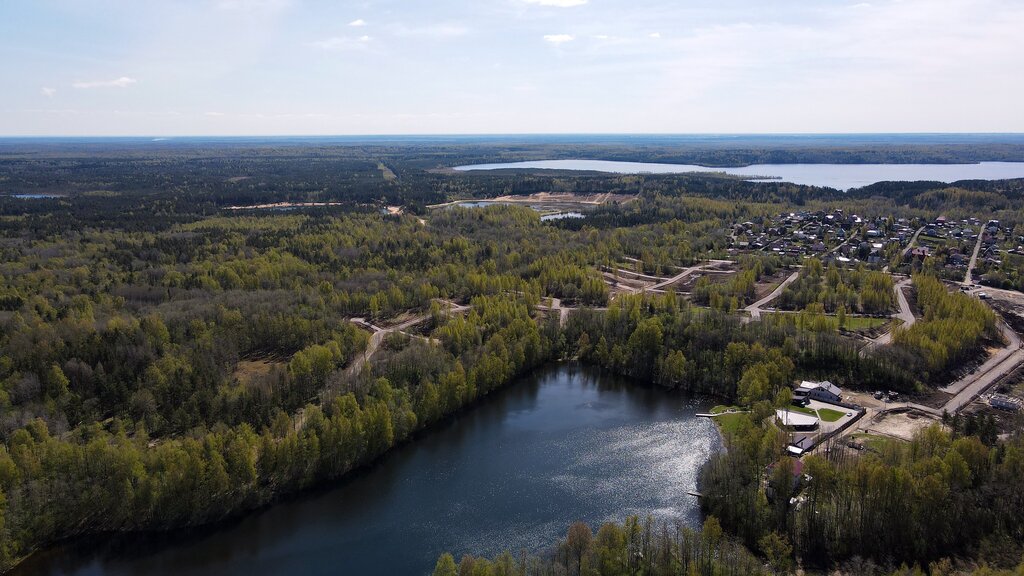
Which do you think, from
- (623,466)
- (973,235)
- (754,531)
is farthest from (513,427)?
(973,235)

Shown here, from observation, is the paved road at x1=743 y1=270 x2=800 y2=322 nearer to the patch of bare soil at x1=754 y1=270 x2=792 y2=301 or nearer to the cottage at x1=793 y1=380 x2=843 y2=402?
the patch of bare soil at x1=754 y1=270 x2=792 y2=301

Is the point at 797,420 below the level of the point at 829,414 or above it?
above

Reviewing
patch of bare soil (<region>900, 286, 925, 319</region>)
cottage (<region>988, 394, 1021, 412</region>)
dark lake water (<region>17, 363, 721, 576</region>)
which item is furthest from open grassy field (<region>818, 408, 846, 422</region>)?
patch of bare soil (<region>900, 286, 925, 319</region>)

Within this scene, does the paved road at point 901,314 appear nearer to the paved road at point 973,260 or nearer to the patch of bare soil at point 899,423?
the paved road at point 973,260

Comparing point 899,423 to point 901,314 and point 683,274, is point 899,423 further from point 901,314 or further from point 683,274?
point 683,274

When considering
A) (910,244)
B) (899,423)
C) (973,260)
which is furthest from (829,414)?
(910,244)

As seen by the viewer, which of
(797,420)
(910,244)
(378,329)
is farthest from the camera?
(910,244)
